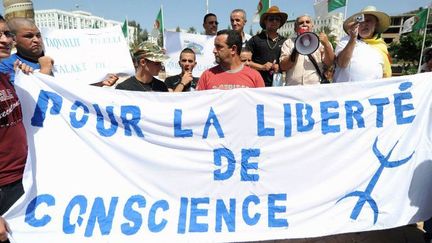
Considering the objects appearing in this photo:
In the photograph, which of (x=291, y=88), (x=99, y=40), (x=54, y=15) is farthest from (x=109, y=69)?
(x=54, y=15)

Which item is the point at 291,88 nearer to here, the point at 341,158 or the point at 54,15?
the point at 341,158

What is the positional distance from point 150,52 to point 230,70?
75cm

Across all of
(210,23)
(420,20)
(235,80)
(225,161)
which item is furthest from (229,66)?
(420,20)

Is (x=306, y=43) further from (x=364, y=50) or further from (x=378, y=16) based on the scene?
(x=378, y=16)

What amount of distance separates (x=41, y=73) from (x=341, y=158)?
2.54 metres

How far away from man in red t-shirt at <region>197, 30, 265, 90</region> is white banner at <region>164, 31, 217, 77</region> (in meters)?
2.40

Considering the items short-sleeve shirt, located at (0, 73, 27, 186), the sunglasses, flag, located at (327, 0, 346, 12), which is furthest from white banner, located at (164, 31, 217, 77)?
short-sleeve shirt, located at (0, 73, 27, 186)

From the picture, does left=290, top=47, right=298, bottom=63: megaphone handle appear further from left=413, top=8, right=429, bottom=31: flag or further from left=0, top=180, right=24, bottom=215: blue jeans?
left=413, top=8, right=429, bottom=31: flag

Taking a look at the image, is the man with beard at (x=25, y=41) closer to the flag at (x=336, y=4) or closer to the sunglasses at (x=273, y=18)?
A: the sunglasses at (x=273, y=18)

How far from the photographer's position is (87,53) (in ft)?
16.0

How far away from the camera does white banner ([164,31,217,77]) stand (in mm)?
5879

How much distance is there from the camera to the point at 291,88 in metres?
2.84

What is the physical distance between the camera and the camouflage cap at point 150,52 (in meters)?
3.11

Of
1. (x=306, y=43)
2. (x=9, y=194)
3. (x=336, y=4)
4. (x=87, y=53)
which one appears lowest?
(x=9, y=194)
